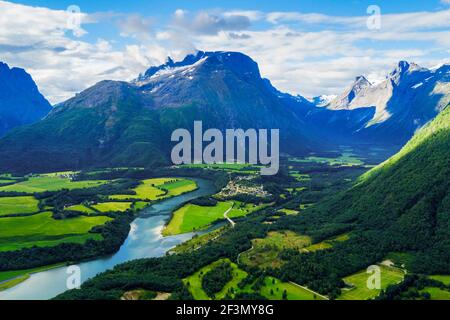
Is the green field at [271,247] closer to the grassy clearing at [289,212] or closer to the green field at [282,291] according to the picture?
the green field at [282,291]

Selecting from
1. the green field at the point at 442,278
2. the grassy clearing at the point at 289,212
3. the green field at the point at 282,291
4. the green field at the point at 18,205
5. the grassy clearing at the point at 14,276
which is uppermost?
the green field at the point at 18,205

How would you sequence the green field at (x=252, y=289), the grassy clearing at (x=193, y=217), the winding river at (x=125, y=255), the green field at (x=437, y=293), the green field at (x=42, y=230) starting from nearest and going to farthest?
the green field at (x=437, y=293), the green field at (x=252, y=289), the winding river at (x=125, y=255), the green field at (x=42, y=230), the grassy clearing at (x=193, y=217)

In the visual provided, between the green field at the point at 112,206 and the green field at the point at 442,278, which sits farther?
the green field at the point at 112,206

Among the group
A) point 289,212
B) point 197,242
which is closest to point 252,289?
point 197,242

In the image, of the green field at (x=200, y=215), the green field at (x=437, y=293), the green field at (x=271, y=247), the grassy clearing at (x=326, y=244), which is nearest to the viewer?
the green field at (x=437, y=293)

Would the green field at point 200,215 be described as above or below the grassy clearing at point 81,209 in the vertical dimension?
below

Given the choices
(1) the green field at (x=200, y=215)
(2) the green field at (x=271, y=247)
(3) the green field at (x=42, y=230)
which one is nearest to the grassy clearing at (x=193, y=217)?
(1) the green field at (x=200, y=215)

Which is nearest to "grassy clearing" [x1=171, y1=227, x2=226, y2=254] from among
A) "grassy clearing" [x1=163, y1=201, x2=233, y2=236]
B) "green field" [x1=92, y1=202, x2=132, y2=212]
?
"grassy clearing" [x1=163, y1=201, x2=233, y2=236]
